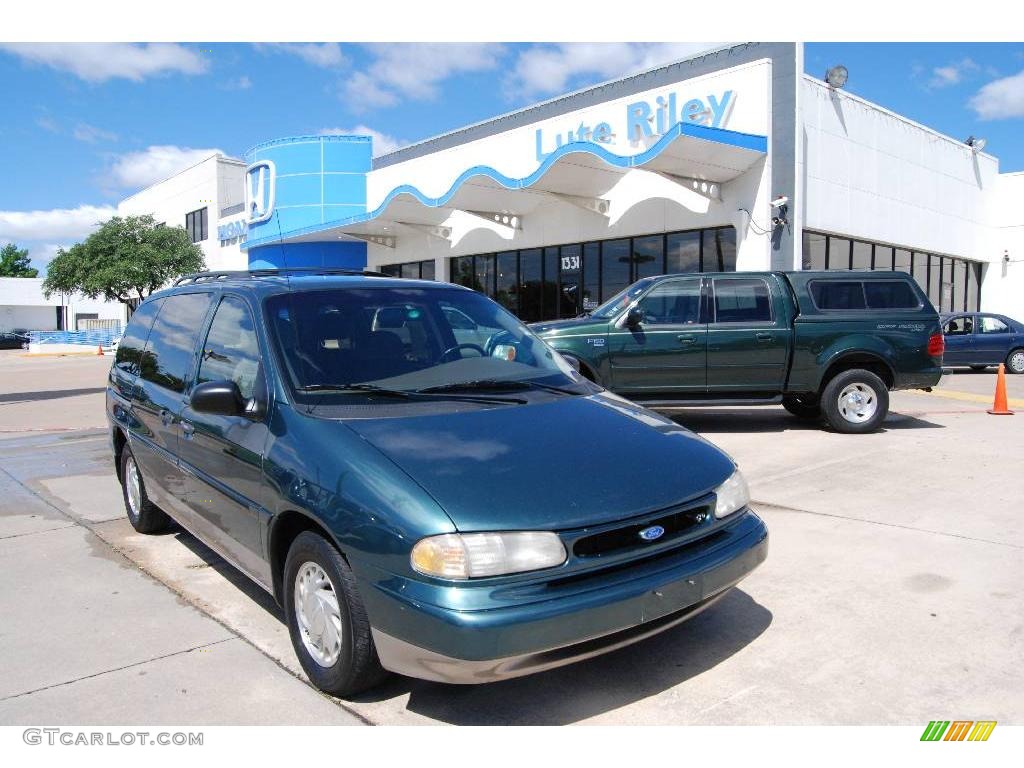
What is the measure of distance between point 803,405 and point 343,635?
8.36 metres

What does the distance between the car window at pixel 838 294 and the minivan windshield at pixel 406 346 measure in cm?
586

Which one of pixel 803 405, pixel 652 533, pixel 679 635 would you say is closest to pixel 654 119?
pixel 803 405

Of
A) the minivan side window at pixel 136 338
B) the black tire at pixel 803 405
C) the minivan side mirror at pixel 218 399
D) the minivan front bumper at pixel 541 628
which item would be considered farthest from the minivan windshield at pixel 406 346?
the black tire at pixel 803 405

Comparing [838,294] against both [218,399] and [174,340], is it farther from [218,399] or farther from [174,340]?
[218,399]

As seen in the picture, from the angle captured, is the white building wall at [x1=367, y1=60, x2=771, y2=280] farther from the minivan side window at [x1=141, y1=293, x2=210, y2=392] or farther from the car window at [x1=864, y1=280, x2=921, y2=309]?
the minivan side window at [x1=141, y1=293, x2=210, y2=392]

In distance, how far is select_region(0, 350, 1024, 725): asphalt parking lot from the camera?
10.2ft

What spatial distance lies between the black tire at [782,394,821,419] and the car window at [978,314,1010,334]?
34.4ft

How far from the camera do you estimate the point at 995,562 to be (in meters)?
4.64

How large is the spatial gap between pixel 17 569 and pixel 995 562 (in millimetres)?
5941

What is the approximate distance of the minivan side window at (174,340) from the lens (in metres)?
4.58

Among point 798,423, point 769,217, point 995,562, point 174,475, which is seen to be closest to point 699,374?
point 798,423

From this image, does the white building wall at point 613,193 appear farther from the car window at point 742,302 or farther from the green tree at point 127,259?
the green tree at point 127,259

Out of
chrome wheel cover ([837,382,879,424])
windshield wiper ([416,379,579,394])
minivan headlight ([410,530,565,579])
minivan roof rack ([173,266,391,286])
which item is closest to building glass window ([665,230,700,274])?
chrome wheel cover ([837,382,879,424])

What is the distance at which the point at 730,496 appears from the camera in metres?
3.43
